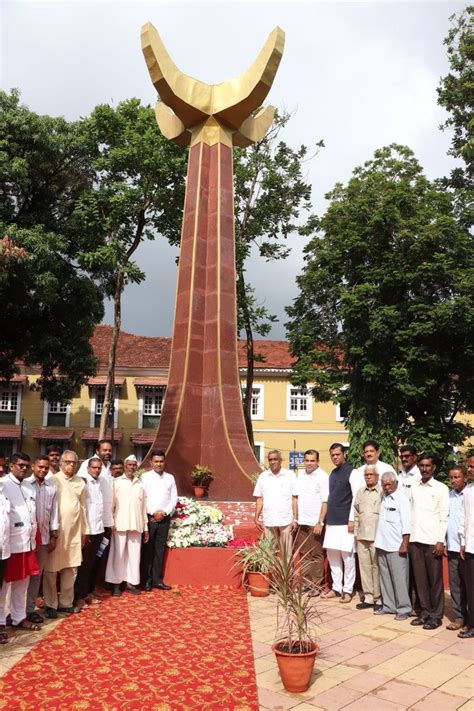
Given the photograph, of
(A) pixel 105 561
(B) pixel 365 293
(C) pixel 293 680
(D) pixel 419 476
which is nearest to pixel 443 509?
(D) pixel 419 476

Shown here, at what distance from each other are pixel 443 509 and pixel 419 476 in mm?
656

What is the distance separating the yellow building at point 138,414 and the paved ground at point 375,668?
769 inches

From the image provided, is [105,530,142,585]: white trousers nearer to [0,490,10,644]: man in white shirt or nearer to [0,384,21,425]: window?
[0,490,10,644]: man in white shirt

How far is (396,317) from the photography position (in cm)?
1484

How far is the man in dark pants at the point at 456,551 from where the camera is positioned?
5.16m

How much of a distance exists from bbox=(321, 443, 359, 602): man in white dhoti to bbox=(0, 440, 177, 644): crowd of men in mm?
1682

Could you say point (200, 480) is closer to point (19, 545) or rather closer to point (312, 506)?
point (312, 506)

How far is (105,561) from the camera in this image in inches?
244

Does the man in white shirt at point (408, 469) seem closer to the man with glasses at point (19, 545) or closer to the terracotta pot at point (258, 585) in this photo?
the terracotta pot at point (258, 585)

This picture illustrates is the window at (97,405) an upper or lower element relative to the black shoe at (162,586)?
upper

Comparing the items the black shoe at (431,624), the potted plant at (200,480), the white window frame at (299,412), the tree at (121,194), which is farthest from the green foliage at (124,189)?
the black shoe at (431,624)

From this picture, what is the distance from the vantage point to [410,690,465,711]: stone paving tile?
3.43 m

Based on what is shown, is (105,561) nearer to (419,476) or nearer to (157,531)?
(157,531)

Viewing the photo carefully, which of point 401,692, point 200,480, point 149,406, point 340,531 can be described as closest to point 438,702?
point 401,692
